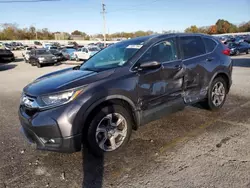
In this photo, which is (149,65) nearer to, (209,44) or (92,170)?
(92,170)

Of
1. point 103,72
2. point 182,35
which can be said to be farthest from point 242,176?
point 182,35

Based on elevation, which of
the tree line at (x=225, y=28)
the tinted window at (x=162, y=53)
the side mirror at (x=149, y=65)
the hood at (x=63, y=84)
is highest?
the tree line at (x=225, y=28)

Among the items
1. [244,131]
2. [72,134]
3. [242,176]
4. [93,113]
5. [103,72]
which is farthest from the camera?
[244,131]

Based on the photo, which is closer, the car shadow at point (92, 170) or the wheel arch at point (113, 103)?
the car shadow at point (92, 170)

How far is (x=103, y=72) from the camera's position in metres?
3.18

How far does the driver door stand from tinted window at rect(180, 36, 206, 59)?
0.83ft

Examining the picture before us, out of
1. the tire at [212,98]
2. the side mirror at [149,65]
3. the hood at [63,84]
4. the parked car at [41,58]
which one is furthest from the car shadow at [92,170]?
the parked car at [41,58]

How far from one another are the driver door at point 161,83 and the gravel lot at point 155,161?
51 cm

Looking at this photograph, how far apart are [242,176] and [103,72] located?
2279mm

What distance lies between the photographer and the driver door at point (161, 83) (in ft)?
11.2

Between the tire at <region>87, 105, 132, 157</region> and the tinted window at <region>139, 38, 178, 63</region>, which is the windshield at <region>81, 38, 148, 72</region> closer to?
the tinted window at <region>139, 38, 178, 63</region>

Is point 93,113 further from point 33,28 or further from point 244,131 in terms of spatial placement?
point 33,28

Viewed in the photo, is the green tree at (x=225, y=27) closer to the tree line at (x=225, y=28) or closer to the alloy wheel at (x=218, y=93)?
the tree line at (x=225, y=28)

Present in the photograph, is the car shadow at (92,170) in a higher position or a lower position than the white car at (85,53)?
lower
